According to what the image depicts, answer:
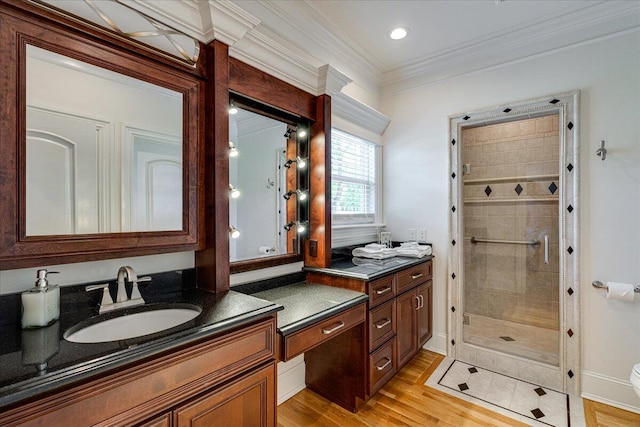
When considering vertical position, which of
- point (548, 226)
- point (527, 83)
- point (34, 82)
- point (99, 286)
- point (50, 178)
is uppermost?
point (527, 83)

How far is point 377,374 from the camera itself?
210 cm

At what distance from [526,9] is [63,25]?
2828 millimetres

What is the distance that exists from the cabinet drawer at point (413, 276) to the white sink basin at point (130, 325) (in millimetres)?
1593

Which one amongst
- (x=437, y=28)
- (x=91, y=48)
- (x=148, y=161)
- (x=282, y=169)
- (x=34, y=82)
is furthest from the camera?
(x=437, y=28)

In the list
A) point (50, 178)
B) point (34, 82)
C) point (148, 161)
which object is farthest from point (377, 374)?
point (34, 82)

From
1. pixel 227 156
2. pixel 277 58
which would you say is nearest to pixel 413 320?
pixel 227 156

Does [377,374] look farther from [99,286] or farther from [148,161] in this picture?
[148,161]

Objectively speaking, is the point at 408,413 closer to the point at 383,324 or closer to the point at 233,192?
the point at 383,324

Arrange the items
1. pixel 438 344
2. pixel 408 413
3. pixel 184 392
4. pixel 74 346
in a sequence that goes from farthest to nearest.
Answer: pixel 438 344 < pixel 408 413 < pixel 184 392 < pixel 74 346

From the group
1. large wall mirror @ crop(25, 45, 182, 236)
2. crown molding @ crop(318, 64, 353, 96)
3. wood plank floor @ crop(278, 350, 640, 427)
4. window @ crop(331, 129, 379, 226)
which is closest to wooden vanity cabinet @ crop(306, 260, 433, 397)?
wood plank floor @ crop(278, 350, 640, 427)

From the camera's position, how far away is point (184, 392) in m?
1.05

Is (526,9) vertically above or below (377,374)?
above

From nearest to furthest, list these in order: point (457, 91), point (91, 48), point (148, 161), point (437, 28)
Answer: point (91, 48)
point (148, 161)
point (437, 28)
point (457, 91)

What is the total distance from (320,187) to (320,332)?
1078mm
